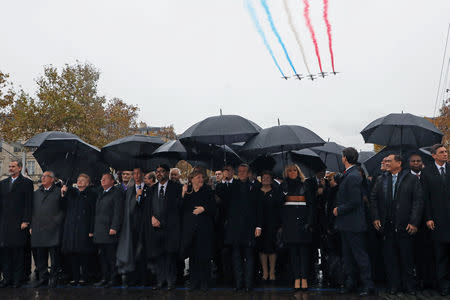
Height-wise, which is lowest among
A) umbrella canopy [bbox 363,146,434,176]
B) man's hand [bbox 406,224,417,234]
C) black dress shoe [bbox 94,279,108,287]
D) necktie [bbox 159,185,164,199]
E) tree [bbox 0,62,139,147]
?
black dress shoe [bbox 94,279,108,287]

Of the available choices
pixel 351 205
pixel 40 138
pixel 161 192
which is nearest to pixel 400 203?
pixel 351 205

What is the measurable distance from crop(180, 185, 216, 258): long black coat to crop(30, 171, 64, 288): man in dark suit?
7.96 ft

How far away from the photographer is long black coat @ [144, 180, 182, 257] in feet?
23.8

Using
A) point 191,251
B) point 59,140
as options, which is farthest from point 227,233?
point 59,140

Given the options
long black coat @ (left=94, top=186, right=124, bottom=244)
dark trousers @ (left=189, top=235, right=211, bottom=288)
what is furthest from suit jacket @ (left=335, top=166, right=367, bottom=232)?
long black coat @ (left=94, top=186, right=124, bottom=244)

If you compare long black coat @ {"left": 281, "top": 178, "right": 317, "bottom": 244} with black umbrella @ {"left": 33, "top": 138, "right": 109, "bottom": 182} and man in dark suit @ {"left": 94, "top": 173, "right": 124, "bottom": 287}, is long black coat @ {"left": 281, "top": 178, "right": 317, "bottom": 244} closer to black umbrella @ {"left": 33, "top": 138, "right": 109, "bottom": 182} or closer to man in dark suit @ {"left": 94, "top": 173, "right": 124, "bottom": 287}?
man in dark suit @ {"left": 94, "top": 173, "right": 124, "bottom": 287}

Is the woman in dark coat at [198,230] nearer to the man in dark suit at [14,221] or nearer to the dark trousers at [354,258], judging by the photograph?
the dark trousers at [354,258]

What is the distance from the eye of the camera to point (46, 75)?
27.1 m

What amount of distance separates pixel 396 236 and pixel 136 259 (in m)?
4.45

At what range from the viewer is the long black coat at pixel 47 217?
7609mm

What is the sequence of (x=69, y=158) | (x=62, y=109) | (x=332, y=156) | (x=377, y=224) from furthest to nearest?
(x=62, y=109) → (x=332, y=156) → (x=69, y=158) → (x=377, y=224)

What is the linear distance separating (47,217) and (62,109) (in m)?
19.5

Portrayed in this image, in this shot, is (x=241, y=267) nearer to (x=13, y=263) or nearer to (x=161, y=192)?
(x=161, y=192)

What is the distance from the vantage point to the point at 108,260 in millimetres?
7664
